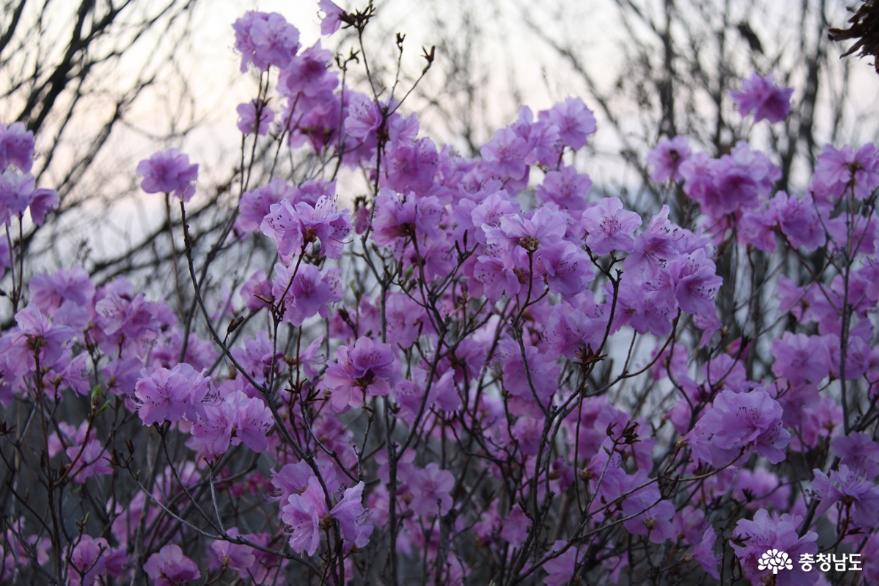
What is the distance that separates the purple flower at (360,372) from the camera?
241cm

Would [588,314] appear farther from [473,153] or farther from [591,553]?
[473,153]

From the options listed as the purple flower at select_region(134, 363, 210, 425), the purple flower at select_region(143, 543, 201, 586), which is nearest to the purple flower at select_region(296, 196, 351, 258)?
the purple flower at select_region(134, 363, 210, 425)

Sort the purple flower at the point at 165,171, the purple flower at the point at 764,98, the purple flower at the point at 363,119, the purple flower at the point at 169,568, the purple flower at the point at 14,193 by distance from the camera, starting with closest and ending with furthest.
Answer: the purple flower at the point at 169,568, the purple flower at the point at 14,193, the purple flower at the point at 363,119, the purple flower at the point at 165,171, the purple flower at the point at 764,98

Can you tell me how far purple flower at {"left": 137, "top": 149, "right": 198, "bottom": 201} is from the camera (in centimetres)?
305

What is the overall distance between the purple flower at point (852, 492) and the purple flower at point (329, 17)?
192 cm

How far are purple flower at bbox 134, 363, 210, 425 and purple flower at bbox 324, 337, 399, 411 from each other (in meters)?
0.37

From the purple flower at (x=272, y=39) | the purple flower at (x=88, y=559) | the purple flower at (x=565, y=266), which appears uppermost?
the purple flower at (x=272, y=39)

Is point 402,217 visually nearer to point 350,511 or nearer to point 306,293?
point 306,293

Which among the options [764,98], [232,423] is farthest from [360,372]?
[764,98]

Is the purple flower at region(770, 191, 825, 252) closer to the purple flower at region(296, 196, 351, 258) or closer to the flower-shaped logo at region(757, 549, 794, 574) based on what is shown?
the flower-shaped logo at region(757, 549, 794, 574)

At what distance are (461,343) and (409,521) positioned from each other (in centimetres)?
130

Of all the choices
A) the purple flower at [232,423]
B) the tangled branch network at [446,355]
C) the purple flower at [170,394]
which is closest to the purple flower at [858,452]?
the tangled branch network at [446,355]

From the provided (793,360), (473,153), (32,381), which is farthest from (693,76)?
(32,381)

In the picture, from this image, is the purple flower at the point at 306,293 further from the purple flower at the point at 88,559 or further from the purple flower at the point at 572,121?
the purple flower at the point at 572,121
